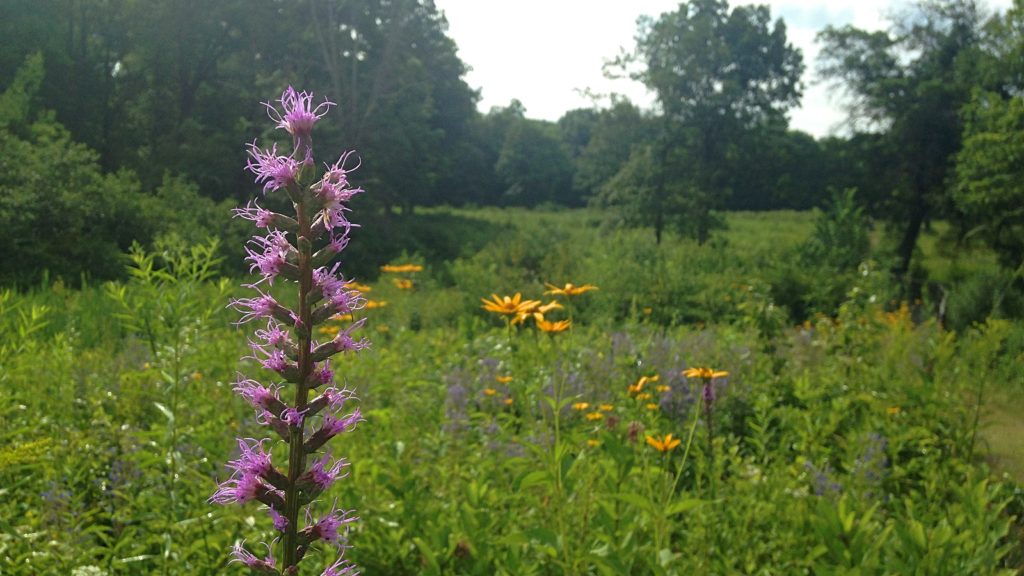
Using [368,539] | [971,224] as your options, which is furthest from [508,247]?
[971,224]

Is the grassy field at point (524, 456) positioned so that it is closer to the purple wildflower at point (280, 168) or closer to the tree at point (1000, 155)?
the purple wildflower at point (280, 168)

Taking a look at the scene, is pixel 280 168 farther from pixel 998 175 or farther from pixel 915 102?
pixel 915 102

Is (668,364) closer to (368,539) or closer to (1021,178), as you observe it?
(368,539)

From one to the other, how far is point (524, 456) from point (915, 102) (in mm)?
24264

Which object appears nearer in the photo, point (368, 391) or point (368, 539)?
point (368, 539)

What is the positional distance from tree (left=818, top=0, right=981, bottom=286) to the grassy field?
1946 centimetres

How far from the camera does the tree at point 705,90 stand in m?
21.4

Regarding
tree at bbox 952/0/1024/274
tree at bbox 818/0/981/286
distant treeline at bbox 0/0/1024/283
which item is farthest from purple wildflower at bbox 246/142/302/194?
tree at bbox 818/0/981/286

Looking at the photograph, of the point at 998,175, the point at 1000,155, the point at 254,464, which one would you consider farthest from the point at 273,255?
the point at 1000,155

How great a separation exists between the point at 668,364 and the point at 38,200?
10282mm

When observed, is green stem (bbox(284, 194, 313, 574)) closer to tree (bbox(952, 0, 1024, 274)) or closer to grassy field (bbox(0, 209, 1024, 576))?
grassy field (bbox(0, 209, 1024, 576))

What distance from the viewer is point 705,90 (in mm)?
23422

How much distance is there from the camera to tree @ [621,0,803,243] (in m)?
21.4

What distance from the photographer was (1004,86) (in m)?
20.3
